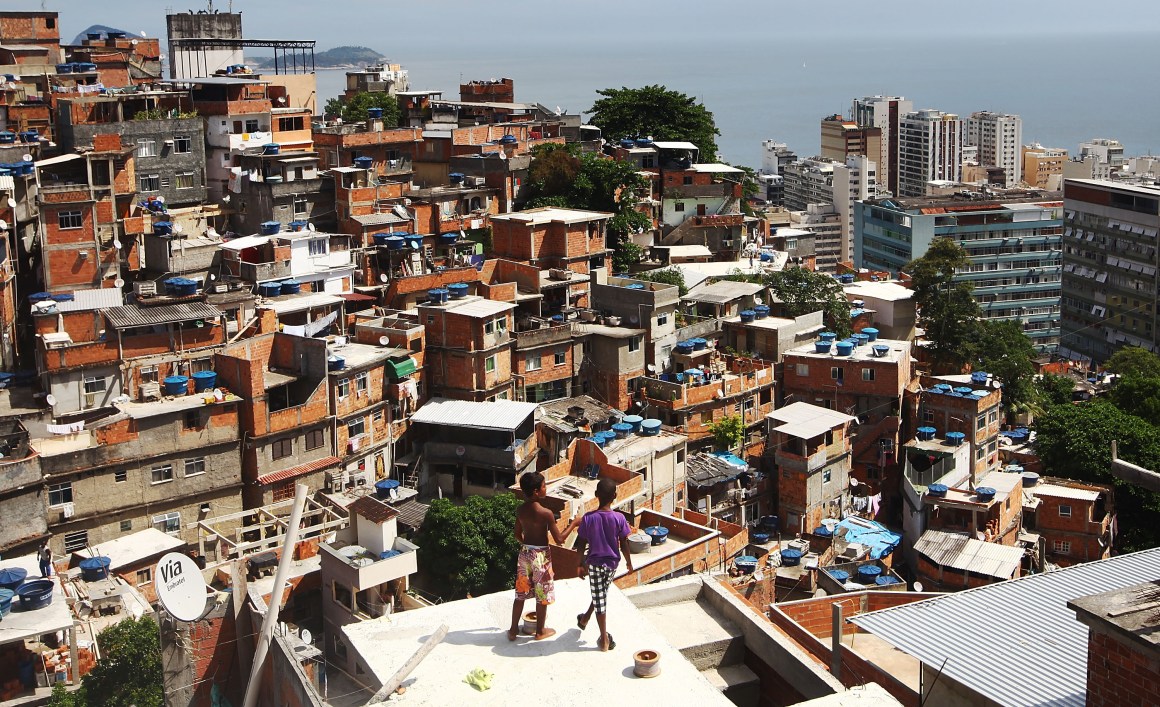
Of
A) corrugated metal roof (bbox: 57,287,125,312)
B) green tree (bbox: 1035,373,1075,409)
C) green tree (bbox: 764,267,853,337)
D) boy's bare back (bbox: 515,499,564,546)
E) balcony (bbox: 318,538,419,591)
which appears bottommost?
green tree (bbox: 1035,373,1075,409)

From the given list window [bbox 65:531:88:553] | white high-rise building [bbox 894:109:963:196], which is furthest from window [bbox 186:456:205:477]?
white high-rise building [bbox 894:109:963:196]

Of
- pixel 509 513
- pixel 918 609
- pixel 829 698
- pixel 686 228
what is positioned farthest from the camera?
pixel 686 228

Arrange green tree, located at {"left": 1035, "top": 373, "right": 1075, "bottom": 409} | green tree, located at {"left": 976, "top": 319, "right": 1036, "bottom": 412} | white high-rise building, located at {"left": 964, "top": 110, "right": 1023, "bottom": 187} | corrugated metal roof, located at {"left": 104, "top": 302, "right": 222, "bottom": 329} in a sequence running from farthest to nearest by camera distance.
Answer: white high-rise building, located at {"left": 964, "top": 110, "right": 1023, "bottom": 187}
green tree, located at {"left": 1035, "top": 373, "right": 1075, "bottom": 409}
green tree, located at {"left": 976, "top": 319, "right": 1036, "bottom": 412}
corrugated metal roof, located at {"left": 104, "top": 302, "right": 222, "bottom": 329}

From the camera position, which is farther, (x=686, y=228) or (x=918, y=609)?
(x=686, y=228)

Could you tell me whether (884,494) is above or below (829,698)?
below

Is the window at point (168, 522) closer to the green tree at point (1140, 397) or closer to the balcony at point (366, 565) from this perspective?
the balcony at point (366, 565)

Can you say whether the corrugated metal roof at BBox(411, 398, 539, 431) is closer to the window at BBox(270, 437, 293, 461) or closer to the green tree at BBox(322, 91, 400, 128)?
the window at BBox(270, 437, 293, 461)

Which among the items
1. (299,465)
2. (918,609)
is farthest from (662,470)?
(918,609)

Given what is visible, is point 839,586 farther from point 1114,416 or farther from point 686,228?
point 686,228
